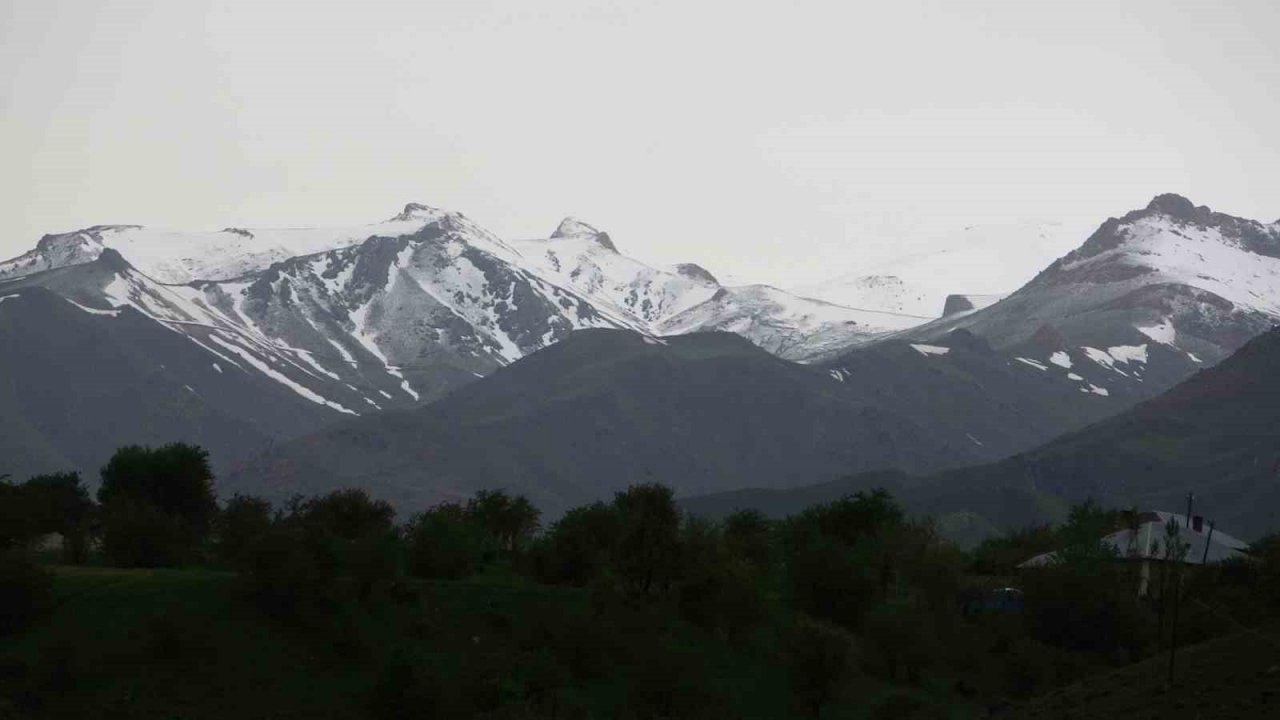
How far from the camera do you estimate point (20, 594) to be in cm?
8006

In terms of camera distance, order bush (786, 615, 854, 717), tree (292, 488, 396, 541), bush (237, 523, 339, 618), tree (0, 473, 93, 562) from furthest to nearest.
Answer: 1. tree (292, 488, 396, 541)
2. tree (0, 473, 93, 562)
3. bush (786, 615, 854, 717)
4. bush (237, 523, 339, 618)

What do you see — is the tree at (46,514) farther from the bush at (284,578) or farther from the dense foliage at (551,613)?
the bush at (284,578)

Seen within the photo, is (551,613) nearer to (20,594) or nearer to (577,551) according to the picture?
(577,551)

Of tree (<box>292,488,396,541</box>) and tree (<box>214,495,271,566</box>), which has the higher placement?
tree (<box>292,488,396,541</box>)

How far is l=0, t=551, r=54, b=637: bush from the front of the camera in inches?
3132

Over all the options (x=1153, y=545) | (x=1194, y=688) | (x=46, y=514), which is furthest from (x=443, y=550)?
(x=1194, y=688)

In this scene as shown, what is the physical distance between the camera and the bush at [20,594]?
79.6 m

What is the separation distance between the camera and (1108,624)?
10444 cm

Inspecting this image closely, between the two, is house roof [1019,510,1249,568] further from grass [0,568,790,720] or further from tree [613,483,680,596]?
grass [0,568,790,720]

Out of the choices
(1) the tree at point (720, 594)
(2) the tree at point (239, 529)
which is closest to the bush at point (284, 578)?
(2) the tree at point (239, 529)

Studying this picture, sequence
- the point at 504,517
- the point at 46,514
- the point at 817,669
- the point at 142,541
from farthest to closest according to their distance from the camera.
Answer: the point at 504,517
the point at 46,514
the point at 142,541
the point at 817,669

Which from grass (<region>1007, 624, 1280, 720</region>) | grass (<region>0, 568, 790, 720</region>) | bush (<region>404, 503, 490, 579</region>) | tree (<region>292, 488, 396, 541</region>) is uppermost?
tree (<region>292, 488, 396, 541</region>)

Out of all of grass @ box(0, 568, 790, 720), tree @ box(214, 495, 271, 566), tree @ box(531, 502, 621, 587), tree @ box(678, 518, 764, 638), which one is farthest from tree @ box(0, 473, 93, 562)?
tree @ box(678, 518, 764, 638)

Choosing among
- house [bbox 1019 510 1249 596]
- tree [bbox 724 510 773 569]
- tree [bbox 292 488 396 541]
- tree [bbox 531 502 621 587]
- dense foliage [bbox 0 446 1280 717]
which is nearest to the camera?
dense foliage [bbox 0 446 1280 717]
